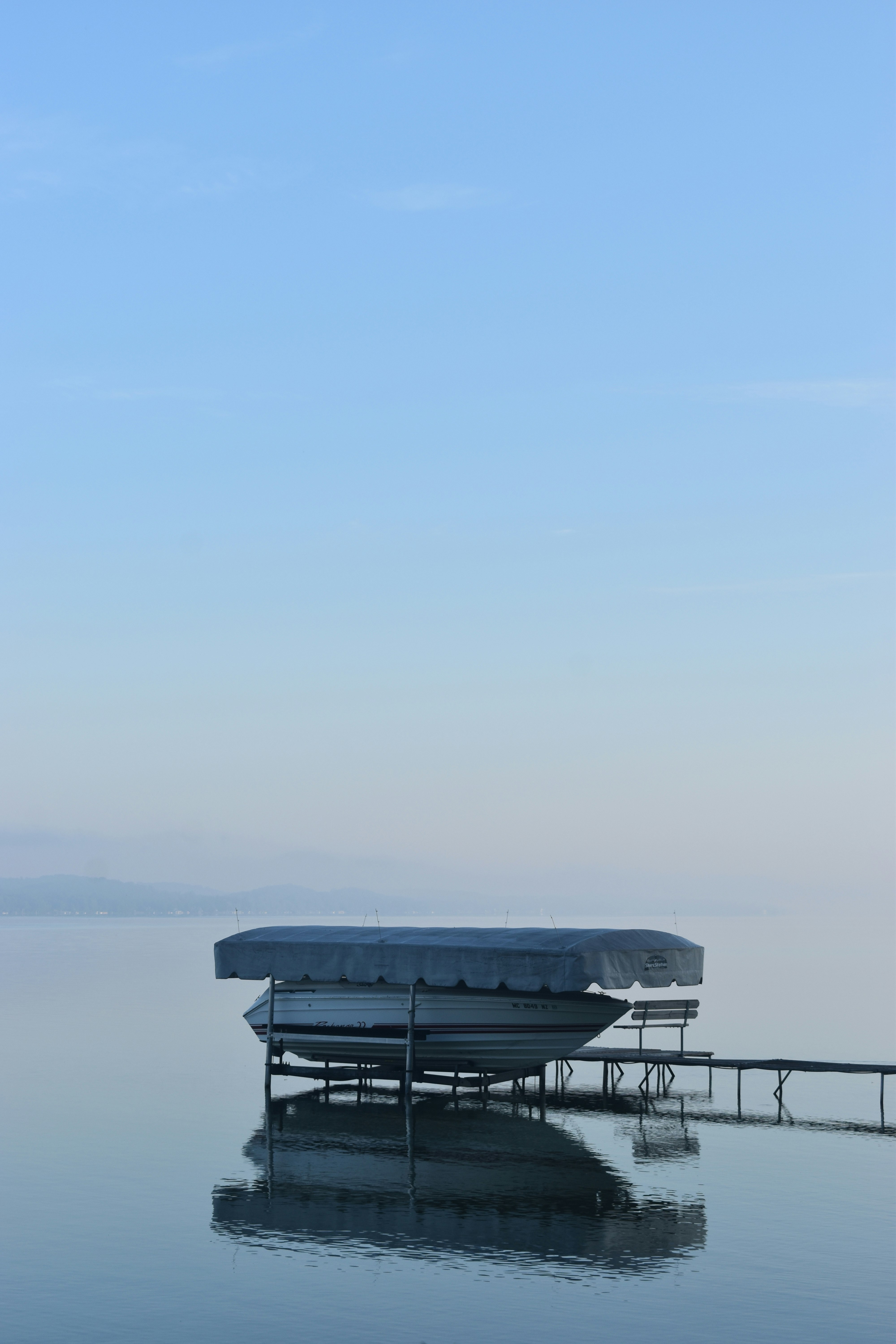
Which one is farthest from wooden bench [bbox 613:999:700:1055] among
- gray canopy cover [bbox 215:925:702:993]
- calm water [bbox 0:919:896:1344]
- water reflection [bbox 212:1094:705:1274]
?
water reflection [bbox 212:1094:705:1274]

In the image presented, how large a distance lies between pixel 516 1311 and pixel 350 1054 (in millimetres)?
19837

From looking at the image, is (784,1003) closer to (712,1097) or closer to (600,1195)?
(712,1097)

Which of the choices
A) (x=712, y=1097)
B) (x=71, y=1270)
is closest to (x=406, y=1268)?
(x=71, y=1270)

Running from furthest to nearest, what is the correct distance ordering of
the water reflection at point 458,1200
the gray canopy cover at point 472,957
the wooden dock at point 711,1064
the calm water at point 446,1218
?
the wooden dock at point 711,1064 < the gray canopy cover at point 472,957 < the water reflection at point 458,1200 < the calm water at point 446,1218

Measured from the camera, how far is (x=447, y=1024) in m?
38.7

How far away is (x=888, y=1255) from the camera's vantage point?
24.6 metres

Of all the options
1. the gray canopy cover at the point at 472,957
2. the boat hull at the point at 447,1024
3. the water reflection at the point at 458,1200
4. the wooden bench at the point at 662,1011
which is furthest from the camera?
the wooden bench at the point at 662,1011

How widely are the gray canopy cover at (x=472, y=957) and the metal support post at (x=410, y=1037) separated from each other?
1.85 ft

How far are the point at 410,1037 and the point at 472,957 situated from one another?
3.19 m

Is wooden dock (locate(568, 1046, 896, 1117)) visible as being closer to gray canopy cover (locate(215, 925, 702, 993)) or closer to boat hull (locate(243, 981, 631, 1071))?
boat hull (locate(243, 981, 631, 1071))

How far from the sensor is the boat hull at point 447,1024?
38094 millimetres

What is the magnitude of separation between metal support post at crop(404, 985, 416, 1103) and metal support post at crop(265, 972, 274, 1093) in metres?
4.13

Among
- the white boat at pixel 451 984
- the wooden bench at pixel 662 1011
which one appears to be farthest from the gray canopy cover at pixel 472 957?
the wooden bench at pixel 662 1011

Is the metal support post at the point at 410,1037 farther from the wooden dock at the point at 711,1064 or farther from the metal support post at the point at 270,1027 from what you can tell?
the wooden dock at the point at 711,1064
